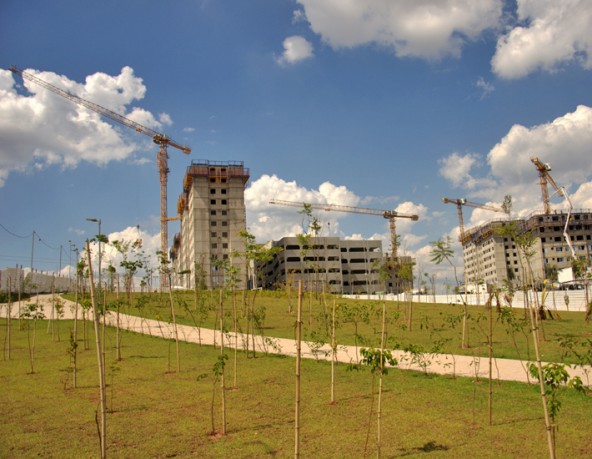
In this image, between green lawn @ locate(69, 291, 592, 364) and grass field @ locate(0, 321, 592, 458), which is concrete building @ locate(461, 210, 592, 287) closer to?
green lawn @ locate(69, 291, 592, 364)

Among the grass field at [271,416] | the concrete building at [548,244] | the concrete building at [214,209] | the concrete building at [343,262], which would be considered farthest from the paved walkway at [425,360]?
the concrete building at [548,244]

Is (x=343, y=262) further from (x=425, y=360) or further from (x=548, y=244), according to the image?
(x=425, y=360)

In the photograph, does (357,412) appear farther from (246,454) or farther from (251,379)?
(251,379)

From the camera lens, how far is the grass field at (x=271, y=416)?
8156mm

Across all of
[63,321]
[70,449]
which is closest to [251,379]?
[70,449]

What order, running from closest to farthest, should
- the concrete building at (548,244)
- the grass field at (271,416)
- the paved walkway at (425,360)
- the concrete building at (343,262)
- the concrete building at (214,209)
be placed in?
the grass field at (271,416) < the paved walkway at (425,360) < the concrete building at (214,209) < the concrete building at (343,262) < the concrete building at (548,244)

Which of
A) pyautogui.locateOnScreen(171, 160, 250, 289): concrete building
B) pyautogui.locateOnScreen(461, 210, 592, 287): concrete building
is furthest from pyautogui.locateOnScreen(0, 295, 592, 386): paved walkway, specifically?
pyautogui.locateOnScreen(461, 210, 592, 287): concrete building

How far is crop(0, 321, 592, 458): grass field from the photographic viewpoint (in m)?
8.16

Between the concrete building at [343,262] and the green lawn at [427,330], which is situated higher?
the concrete building at [343,262]

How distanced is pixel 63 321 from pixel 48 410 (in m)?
20.8

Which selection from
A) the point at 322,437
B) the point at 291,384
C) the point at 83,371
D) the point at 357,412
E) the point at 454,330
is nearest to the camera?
the point at 322,437

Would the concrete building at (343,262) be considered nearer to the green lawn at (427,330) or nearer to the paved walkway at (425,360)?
the green lawn at (427,330)

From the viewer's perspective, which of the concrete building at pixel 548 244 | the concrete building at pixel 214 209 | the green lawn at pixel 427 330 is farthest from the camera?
the concrete building at pixel 548 244

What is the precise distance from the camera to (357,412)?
33.7 ft
